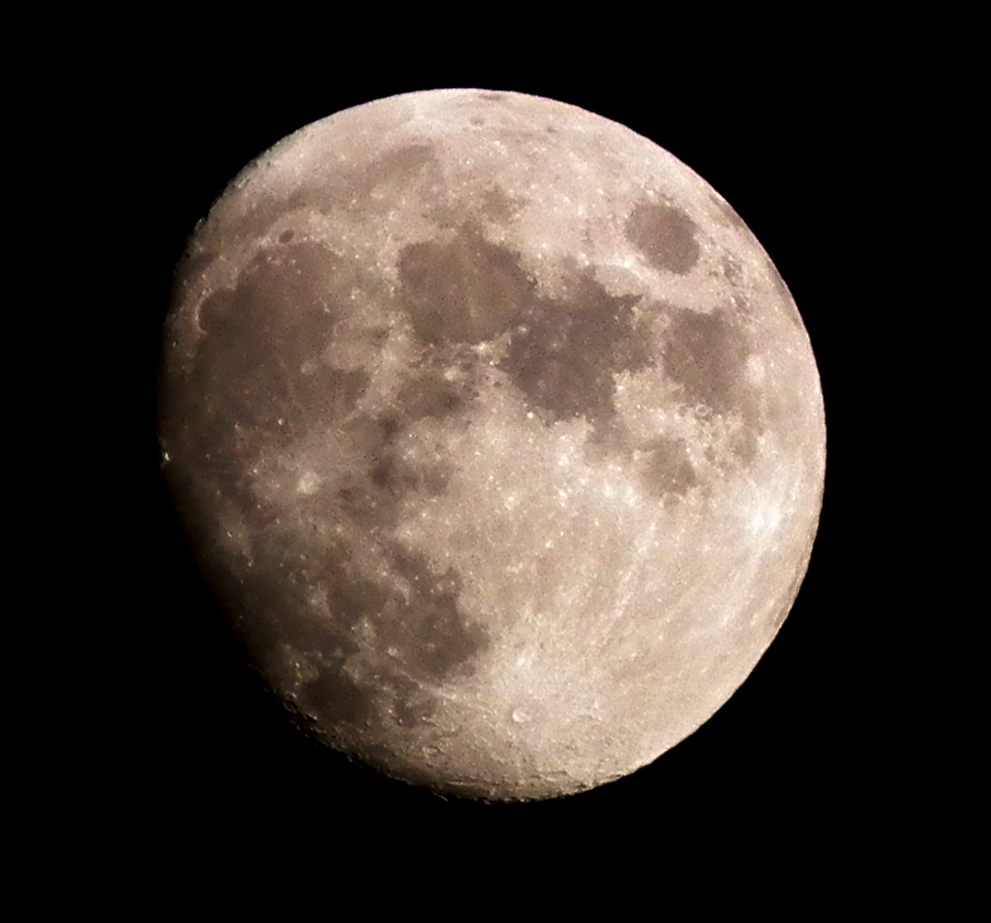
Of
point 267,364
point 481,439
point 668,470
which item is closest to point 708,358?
point 668,470

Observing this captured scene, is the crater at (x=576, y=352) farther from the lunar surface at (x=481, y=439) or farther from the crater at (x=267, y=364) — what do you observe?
the crater at (x=267, y=364)

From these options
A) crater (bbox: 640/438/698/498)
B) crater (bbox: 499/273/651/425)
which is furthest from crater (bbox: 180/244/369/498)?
crater (bbox: 640/438/698/498)

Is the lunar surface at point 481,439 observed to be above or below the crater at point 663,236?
below

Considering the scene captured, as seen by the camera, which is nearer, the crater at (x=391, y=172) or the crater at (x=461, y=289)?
the crater at (x=461, y=289)

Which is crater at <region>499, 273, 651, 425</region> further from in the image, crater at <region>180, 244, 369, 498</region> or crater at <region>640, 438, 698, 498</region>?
crater at <region>180, 244, 369, 498</region>

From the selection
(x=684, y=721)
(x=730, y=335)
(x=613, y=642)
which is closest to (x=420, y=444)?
(x=613, y=642)

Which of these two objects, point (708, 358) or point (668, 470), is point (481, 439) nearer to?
point (668, 470)

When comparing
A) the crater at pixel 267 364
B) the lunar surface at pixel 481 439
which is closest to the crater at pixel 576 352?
the lunar surface at pixel 481 439

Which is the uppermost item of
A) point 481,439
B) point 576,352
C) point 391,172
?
point 391,172

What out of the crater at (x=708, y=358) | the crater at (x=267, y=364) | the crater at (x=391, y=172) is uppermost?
the crater at (x=391, y=172)
